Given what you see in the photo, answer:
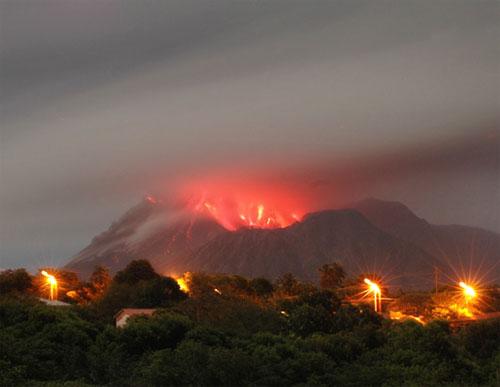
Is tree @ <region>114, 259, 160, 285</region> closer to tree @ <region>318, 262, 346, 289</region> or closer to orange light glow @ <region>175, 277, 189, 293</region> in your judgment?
orange light glow @ <region>175, 277, 189, 293</region>

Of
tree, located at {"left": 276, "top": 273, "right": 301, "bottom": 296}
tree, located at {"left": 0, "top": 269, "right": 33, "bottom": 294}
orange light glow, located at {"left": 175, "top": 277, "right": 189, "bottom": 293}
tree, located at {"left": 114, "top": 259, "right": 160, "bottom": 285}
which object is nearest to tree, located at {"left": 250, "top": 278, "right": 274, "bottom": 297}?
tree, located at {"left": 276, "top": 273, "right": 301, "bottom": 296}

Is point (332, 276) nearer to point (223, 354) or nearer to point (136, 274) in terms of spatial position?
point (136, 274)

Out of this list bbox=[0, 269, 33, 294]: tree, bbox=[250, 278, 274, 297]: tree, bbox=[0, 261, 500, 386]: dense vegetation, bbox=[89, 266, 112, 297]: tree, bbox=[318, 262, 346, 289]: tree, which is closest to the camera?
bbox=[0, 261, 500, 386]: dense vegetation

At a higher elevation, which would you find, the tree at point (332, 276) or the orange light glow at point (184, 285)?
the tree at point (332, 276)

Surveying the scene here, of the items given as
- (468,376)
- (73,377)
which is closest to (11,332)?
(73,377)

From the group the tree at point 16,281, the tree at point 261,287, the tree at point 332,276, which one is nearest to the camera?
the tree at point 16,281

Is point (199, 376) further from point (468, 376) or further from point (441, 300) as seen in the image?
point (441, 300)

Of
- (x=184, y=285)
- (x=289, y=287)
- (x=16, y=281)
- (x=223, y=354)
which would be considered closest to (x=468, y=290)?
(x=223, y=354)

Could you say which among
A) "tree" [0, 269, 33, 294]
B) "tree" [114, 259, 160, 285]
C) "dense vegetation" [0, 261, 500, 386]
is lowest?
"dense vegetation" [0, 261, 500, 386]

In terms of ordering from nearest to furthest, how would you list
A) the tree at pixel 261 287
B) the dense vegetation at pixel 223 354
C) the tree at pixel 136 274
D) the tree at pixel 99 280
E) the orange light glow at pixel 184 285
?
the dense vegetation at pixel 223 354, the orange light glow at pixel 184 285, the tree at pixel 136 274, the tree at pixel 261 287, the tree at pixel 99 280

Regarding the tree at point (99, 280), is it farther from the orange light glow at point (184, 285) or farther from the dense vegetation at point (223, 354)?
the dense vegetation at point (223, 354)

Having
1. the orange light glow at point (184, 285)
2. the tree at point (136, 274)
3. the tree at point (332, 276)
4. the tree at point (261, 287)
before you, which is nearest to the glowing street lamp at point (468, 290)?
the tree at point (261, 287)
